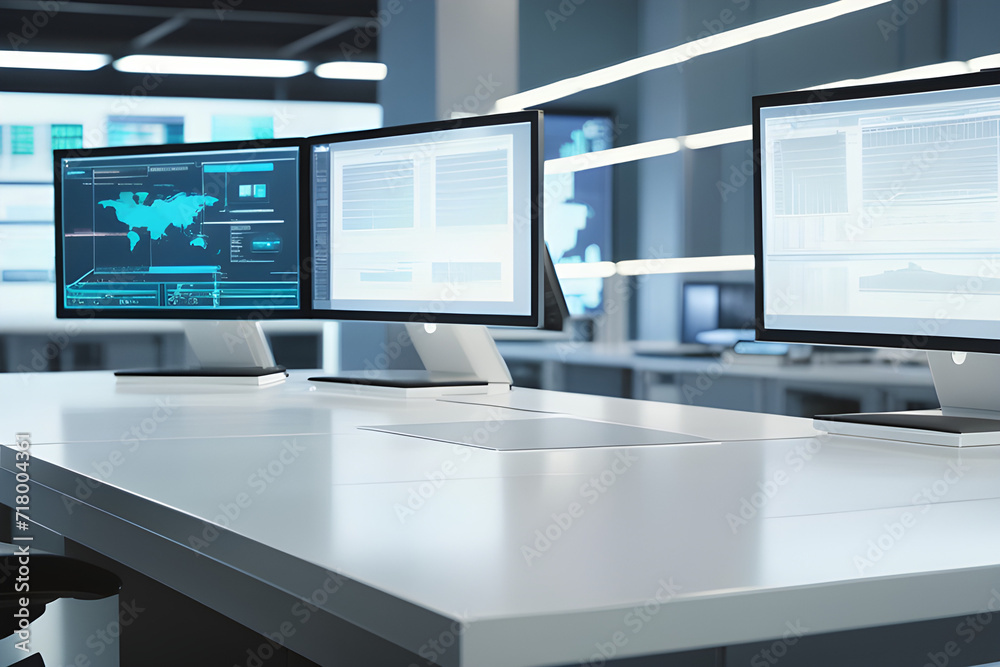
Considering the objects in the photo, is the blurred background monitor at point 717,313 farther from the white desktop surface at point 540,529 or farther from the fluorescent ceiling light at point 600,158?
the white desktop surface at point 540,529

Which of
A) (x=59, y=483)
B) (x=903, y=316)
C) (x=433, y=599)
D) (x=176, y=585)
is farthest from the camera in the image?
(x=903, y=316)

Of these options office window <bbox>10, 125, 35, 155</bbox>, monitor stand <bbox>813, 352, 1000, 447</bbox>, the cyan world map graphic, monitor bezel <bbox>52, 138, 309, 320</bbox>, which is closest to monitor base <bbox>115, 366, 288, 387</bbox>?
monitor bezel <bbox>52, 138, 309, 320</bbox>

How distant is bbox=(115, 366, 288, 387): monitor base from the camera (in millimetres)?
1857

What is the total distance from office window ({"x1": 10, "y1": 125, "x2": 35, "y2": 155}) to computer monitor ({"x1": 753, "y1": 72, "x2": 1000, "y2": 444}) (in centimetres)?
421

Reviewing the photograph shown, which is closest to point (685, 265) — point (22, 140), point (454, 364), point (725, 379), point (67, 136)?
point (725, 379)

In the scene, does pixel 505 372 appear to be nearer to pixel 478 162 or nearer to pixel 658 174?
pixel 478 162

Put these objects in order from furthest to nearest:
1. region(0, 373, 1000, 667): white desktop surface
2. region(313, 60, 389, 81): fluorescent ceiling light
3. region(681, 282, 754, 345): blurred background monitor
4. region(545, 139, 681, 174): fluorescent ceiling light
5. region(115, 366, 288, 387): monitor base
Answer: region(313, 60, 389, 81): fluorescent ceiling light < region(545, 139, 681, 174): fluorescent ceiling light < region(681, 282, 754, 345): blurred background monitor < region(115, 366, 288, 387): monitor base < region(0, 373, 1000, 667): white desktop surface

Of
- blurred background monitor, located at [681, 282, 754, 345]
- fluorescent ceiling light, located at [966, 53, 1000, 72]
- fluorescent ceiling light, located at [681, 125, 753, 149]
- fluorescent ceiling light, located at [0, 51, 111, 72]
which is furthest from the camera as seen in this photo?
fluorescent ceiling light, located at [0, 51, 111, 72]

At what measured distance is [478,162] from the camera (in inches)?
64.4

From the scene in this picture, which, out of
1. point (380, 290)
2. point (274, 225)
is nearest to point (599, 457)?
point (380, 290)

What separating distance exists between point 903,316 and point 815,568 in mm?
711

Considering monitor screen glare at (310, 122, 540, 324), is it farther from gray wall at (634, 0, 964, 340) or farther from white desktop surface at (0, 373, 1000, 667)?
gray wall at (634, 0, 964, 340)

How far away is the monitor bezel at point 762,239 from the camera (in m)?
1.14

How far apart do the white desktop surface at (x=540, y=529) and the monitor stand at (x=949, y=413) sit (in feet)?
0.17
